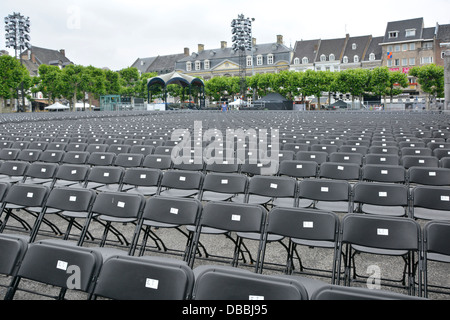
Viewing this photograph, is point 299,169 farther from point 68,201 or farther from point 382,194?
point 68,201

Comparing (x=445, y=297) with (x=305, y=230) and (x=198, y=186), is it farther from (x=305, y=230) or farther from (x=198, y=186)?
(x=198, y=186)

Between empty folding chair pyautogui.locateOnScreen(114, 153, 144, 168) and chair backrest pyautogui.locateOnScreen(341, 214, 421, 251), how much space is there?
4540 mm

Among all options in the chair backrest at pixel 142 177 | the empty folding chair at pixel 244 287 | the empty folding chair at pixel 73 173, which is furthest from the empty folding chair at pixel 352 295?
the empty folding chair at pixel 73 173

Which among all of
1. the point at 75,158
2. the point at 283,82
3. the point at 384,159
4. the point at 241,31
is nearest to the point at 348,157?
the point at 384,159

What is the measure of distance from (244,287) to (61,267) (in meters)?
1.30

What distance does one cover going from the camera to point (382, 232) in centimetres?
296

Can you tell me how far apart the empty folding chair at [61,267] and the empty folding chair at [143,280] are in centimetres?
8

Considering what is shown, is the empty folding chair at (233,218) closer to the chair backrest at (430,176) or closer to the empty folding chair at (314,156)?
the chair backrest at (430,176)

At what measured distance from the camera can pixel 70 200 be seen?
398cm

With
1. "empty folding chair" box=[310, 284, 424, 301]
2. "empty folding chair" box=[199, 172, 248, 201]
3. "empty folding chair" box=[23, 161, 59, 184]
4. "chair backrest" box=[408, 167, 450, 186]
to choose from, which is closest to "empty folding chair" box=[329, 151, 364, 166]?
"chair backrest" box=[408, 167, 450, 186]

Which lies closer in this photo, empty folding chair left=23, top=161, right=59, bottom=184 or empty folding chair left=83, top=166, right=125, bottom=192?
empty folding chair left=83, top=166, right=125, bottom=192

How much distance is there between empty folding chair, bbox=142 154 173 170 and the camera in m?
6.46

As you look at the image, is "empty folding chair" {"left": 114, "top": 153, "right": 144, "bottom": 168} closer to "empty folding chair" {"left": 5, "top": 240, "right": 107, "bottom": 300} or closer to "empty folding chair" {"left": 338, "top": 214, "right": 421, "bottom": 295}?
"empty folding chair" {"left": 5, "top": 240, "right": 107, "bottom": 300}

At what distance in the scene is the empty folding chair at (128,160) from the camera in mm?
6648
